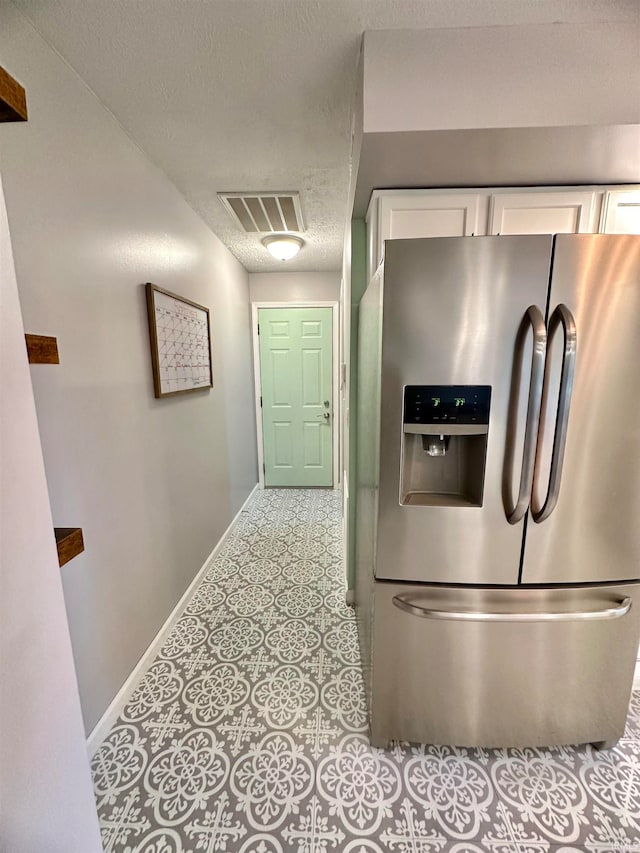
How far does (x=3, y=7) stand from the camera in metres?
0.98

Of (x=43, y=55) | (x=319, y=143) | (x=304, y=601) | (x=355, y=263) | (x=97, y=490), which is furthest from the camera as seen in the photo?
(x=304, y=601)

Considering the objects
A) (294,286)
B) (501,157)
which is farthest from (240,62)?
(294,286)

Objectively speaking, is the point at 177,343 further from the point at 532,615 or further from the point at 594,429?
the point at 532,615

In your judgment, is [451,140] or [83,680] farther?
[83,680]

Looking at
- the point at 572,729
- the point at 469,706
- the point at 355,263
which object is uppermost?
the point at 355,263

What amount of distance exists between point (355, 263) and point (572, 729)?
2.15 m

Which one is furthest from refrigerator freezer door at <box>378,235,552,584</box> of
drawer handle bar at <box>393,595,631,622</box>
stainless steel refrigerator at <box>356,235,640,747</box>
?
drawer handle bar at <box>393,595,631,622</box>

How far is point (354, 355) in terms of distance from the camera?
1828 mm

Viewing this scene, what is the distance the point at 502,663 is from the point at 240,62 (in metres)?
2.27

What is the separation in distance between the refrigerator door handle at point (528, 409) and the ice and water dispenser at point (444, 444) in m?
0.07

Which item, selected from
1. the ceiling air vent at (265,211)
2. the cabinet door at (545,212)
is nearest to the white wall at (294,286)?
the ceiling air vent at (265,211)

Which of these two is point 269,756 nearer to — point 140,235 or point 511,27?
point 140,235

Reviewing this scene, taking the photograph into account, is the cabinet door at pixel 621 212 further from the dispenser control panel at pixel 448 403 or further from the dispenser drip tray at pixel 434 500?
the dispenser drip tray at pixel 434 500

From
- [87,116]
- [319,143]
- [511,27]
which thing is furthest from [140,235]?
[511,27]
